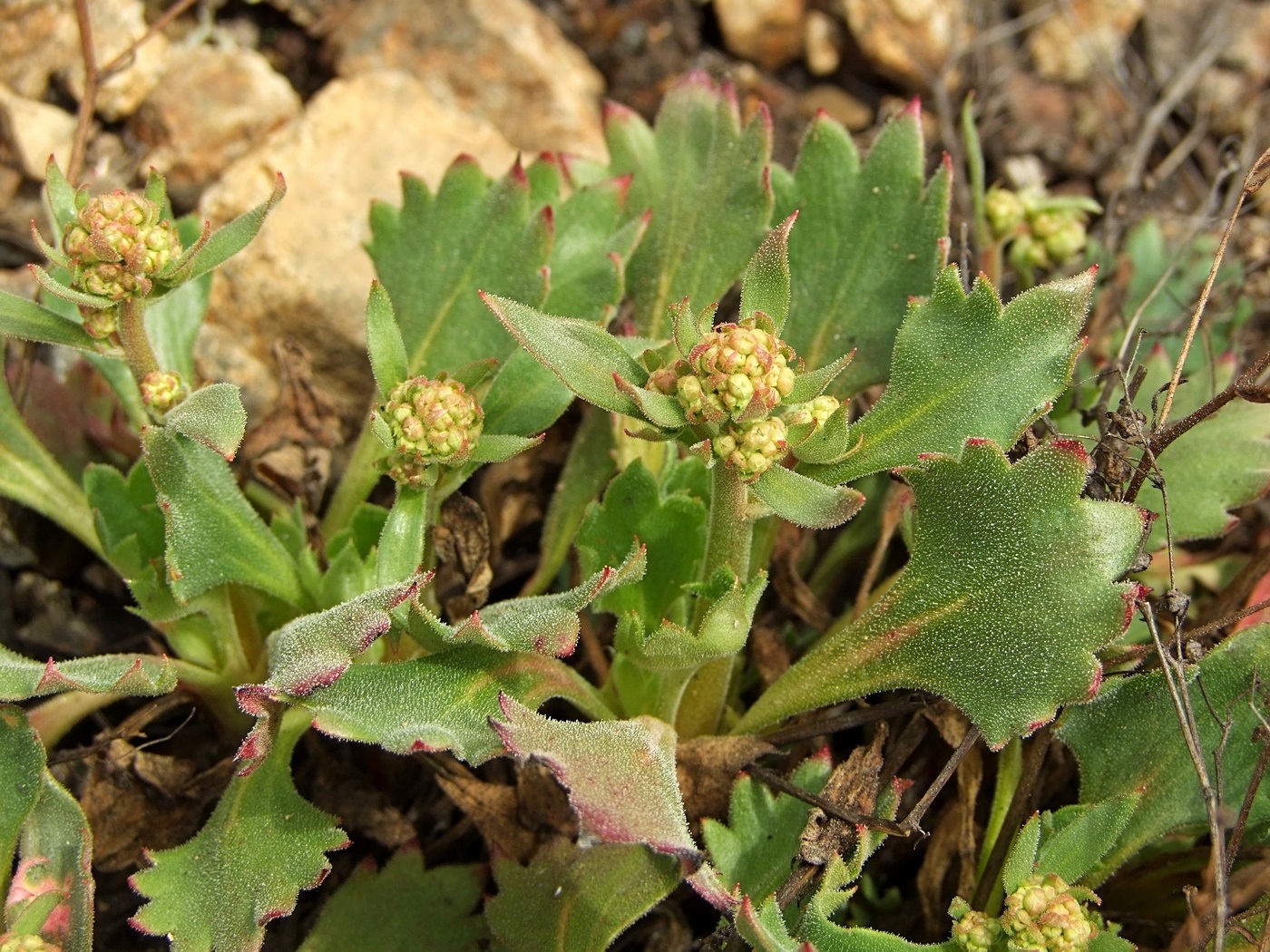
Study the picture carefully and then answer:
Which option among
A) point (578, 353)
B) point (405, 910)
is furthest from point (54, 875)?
point (578, 353)

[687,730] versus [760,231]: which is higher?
[760,231]

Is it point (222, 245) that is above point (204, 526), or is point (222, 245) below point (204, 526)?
above

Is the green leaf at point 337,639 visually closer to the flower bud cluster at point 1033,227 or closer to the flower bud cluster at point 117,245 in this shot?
the flower bud cluster at point 117,245

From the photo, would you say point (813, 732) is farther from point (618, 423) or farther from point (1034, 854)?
point (618, 423)

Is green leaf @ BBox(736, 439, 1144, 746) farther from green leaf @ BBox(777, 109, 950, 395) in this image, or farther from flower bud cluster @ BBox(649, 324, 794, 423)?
green leaf @ BBox(777, 109, 950, 395)

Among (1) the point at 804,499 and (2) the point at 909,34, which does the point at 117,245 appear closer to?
(1) the point at 804,499

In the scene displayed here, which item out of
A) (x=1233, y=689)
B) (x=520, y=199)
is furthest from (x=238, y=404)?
(x=1233, y=689)
